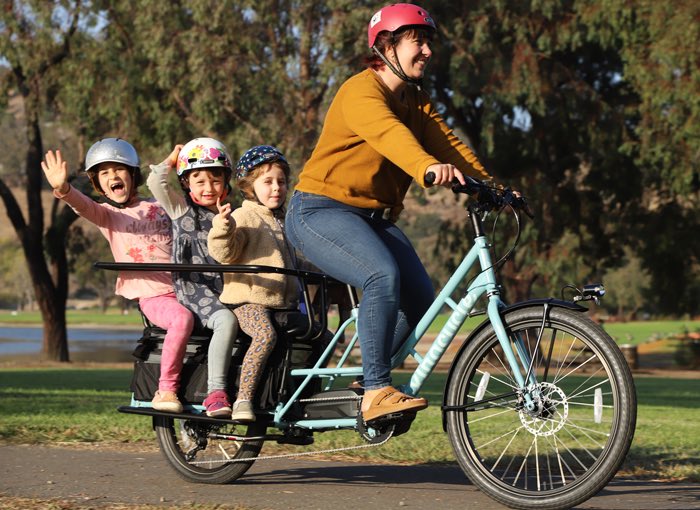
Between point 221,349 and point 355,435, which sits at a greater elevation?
point 221,349

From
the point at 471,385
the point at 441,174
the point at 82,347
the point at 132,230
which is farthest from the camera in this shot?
the point at 82,347

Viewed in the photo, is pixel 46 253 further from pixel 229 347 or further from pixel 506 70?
pixel 229 347

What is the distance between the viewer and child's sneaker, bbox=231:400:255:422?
545cm

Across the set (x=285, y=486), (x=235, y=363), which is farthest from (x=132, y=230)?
(x=285, y=486)

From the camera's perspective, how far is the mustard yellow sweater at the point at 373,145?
4852mm

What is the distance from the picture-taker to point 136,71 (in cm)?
2533

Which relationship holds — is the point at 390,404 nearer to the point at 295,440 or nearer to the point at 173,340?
the point at 295,440

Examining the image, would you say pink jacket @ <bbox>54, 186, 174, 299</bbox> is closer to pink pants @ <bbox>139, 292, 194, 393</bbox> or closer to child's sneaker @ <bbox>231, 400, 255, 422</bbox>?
pink pants @ <bbox>139, 292, 194, 393</bbox>

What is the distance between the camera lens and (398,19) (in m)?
4.99

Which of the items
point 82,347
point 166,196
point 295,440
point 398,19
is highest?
point 398,19

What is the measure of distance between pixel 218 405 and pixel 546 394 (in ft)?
5.46

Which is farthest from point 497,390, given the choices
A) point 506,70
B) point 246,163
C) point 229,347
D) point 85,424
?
point 506,70

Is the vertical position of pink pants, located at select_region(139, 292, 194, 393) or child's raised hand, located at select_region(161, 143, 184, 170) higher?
child's raised hand, located at select_region(161, 143, 184, 170)

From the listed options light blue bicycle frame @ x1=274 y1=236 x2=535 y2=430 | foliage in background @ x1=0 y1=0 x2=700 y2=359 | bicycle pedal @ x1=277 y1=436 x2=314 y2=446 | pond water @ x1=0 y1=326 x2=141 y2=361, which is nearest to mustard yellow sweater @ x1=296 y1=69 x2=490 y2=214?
light blue bicycle frame @ x1=274 y1=236 x2=535 y2=430
